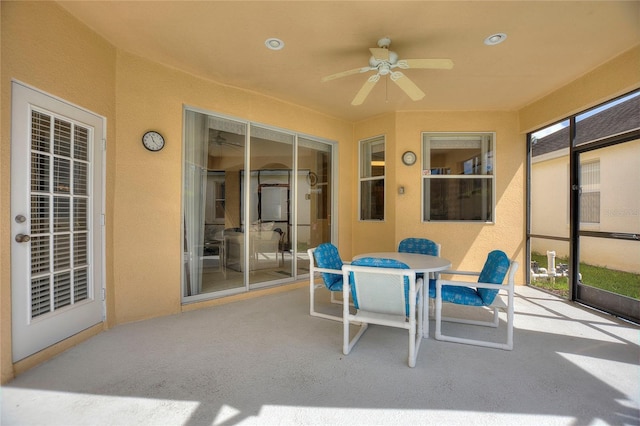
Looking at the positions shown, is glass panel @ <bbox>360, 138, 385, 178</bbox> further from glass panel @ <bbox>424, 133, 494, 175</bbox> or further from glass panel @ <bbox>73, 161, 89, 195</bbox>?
glass panel @ <bbox>73, 161, 89, 195</bbox>

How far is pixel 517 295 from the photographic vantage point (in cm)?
416

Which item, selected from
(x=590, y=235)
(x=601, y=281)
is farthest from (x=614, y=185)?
(x=601, y=281)

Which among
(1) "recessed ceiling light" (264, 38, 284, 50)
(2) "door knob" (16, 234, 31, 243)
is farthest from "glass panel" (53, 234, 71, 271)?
(1) "recessed ceiling light" (264, 38, 284, 50)

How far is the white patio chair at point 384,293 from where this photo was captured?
224 cm

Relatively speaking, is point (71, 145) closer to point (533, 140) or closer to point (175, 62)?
point (175, 62)

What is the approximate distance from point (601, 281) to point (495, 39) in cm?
313

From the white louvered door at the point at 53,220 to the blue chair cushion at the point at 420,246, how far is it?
3427 mm

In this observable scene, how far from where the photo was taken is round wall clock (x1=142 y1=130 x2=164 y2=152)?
10.4 feet

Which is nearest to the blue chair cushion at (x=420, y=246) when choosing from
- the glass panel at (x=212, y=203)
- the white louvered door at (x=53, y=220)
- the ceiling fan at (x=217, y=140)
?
the glass panel at (x=212, y=203)

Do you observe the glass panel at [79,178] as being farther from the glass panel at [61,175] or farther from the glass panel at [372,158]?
the glass panel at [372,158]

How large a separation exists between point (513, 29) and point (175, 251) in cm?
404

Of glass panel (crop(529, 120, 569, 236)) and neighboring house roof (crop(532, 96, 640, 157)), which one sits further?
glass panel (crop(529, 120, 569, 236))

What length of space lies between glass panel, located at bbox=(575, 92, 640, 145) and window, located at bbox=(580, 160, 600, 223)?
1.11 feet

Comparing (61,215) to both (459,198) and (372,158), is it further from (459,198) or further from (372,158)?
(459,198)
